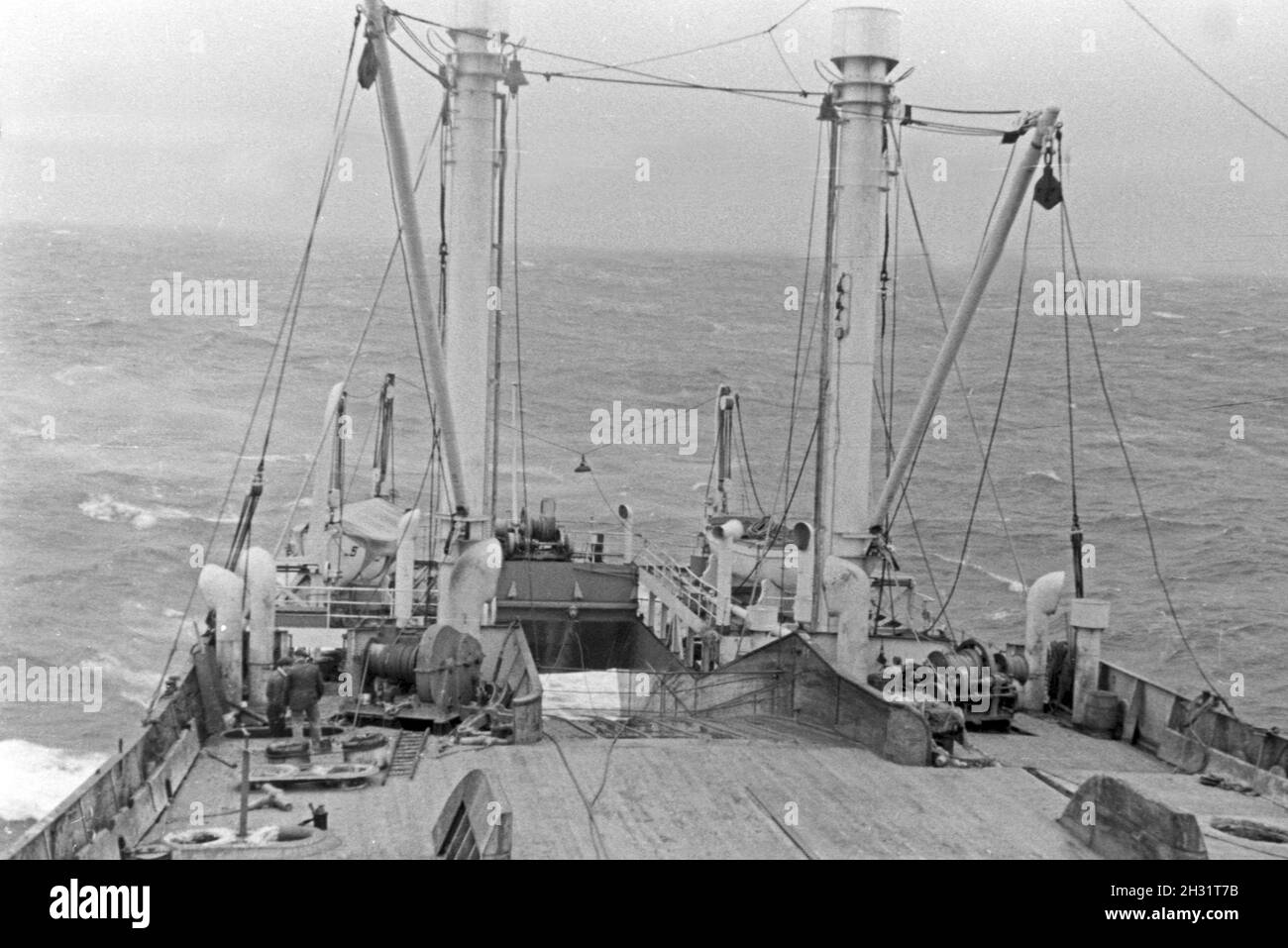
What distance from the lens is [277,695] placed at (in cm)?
2061

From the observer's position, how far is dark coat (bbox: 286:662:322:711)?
20.5 metres

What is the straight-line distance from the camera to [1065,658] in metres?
25.0

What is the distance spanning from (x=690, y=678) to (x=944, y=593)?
2925cm

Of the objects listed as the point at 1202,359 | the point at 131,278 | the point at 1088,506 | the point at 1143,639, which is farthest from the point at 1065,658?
the point at 131,278

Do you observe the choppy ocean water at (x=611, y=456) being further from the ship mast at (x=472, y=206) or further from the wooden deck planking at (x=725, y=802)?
the wooden deck planking at (x=725, y=802)

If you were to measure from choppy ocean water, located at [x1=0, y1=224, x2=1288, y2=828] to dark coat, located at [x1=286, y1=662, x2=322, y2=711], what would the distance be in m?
15.1

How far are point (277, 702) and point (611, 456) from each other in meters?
60.7

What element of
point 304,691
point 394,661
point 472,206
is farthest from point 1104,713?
point 472,206

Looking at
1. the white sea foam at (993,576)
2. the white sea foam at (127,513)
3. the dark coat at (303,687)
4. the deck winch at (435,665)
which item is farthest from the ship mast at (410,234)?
the white sea foam at (127,513)

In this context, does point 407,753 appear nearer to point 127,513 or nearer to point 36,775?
point 36,775

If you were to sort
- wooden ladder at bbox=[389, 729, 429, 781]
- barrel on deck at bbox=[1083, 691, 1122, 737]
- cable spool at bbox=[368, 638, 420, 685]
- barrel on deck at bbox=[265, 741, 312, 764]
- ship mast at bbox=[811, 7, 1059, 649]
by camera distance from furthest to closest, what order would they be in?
ship mast at bbox=[811, 7, 1059, 649], barrel on deck at bbox=[1083, 691, 1122, 737], cable spool at bbox=[368, 638, 420, 685], barrel on deck at bbox=[265, 741, 312, 764], wooden ladder at bbox=[389, 729, 429, 781]

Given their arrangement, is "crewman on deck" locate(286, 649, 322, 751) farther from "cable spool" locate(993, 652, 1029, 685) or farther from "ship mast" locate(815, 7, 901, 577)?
"cable spool" locate(993, 652, 1029, 685)

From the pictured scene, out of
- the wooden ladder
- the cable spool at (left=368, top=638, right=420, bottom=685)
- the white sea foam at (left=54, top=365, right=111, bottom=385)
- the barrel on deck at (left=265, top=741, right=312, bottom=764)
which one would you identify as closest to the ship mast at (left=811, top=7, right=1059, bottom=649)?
the cable spool at (left=368, top=638, right=420, bottom=685)
